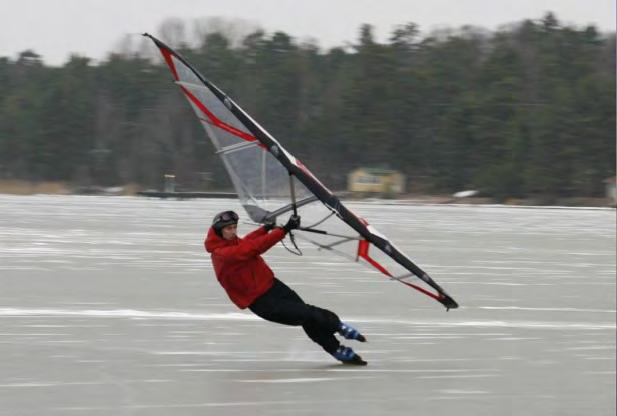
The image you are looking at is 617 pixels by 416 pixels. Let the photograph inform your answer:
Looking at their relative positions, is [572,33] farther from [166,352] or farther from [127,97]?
[166,352]

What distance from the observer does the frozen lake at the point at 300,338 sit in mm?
4965

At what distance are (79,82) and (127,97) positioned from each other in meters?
2.95

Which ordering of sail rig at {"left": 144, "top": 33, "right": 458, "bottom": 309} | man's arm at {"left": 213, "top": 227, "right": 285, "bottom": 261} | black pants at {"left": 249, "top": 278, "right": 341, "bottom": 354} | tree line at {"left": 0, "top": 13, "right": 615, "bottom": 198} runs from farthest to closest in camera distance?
tree line at {"left": 0, "top": 13, "right": 615, "bottom": 198}, black pants at {"left": 249, "top": 278, "right": 341, "bottom": 354}, man's arm at {"left": 213, "top": 227, "right": 285, "bottom": 261}, sail rig at {"left": 144, "top": 33, "right": 458, "bottom": 309}

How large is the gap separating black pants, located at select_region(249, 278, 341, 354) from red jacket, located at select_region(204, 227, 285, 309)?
55 millimetres

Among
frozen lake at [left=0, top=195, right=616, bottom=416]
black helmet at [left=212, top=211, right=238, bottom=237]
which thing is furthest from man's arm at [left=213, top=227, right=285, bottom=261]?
frozen lake at [left=0, top=195, right=616, bottom=416]

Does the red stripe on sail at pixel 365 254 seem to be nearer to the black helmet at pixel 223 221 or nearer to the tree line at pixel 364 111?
the black helmet at pixel 223 221

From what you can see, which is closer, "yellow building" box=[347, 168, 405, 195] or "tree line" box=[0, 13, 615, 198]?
"tree line" box=[0, 13, 615, 198]

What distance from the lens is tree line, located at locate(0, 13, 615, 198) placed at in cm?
4600

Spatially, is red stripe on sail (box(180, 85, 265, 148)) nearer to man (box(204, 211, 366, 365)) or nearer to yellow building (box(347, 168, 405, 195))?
man (box(204, 211, 366, 365))

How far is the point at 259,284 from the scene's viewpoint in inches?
217

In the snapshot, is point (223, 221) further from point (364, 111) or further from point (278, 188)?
point (364, 111)

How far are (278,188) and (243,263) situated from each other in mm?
444

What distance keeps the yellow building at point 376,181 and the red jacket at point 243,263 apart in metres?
41.7

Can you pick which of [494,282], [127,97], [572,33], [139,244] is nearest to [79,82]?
[127,97]
